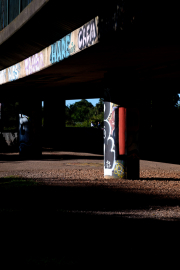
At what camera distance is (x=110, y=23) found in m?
8.04

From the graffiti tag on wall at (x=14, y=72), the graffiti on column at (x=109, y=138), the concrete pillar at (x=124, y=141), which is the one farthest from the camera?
the graffiti tag on wall at (x=14, y=72)

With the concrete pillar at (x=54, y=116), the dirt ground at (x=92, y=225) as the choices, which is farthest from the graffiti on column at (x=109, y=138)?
the concrete pillar at (x=54, y=116)

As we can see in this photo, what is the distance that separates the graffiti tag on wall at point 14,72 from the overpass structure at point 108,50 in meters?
0.05

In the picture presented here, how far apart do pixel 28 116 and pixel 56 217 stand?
52.6ft

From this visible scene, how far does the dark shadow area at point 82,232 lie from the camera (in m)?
4.55

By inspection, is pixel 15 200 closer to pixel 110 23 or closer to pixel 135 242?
pixel 135 242

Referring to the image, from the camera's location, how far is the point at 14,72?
17.2 metres

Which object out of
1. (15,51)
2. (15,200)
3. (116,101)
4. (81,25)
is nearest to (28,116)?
(15,51)

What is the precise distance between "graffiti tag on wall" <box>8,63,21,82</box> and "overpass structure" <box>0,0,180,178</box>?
0.05 metres

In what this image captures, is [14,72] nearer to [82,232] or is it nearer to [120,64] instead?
Result: [120,64]

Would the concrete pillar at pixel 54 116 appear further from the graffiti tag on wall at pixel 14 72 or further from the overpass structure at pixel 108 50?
the overpass structure at pixel 108 50

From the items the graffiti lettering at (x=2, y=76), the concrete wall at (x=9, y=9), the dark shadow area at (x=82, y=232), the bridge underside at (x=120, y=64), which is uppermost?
the concrete wall at (x=9, y=9)

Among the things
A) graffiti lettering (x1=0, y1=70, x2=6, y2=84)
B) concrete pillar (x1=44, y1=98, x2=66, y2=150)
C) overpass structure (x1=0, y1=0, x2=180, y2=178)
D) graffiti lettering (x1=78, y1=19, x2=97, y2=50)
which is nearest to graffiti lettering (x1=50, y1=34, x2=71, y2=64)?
overpass structure (x1=0, y1=0, x2=180, y2=178)

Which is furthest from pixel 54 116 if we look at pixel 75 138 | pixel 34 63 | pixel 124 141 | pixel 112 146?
pixel 124 141
